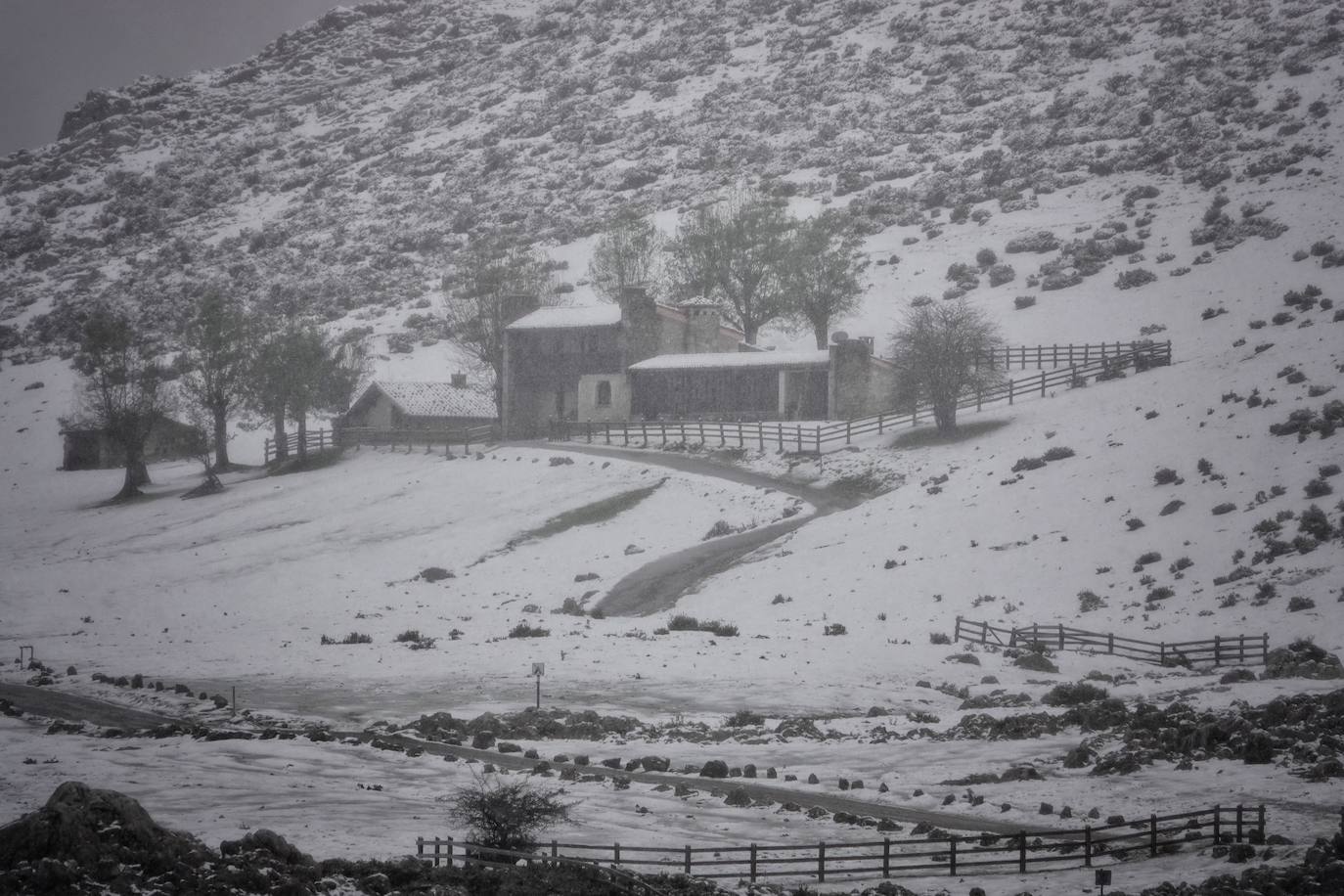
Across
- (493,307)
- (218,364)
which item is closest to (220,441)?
(218,364)

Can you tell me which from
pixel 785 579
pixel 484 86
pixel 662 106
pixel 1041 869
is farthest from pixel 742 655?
pixel 484 86

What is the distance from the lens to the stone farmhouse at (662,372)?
7188 cm

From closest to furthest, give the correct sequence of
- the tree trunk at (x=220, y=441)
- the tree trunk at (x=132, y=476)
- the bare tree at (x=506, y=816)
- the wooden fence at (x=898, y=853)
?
the wooden fence at (x=898, y=853) → the bare tree at (x=506, y=816) → the tree trunk at (x=132, y=476) → the tree trunk at (x=220, y=441)

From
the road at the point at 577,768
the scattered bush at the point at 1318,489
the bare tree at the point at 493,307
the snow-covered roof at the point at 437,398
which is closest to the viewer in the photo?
the road at the point at 577,768

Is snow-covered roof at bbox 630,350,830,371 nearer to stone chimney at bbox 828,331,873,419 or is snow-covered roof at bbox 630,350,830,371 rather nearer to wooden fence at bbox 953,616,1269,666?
stone chimney at bbox 828,331,873,419

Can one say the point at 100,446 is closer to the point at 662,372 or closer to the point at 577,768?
the point at 662,372

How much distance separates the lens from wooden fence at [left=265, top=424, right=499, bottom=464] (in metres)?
74.4

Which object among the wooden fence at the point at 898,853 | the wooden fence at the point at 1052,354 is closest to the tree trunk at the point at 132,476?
the wooden fence at the point at 1052,354

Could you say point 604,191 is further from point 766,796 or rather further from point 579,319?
point 766,796

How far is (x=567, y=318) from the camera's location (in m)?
80.2

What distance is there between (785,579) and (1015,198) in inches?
2570

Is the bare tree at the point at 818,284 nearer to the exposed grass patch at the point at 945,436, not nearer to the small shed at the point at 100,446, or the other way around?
the exposed grass patch at the point at 945,436

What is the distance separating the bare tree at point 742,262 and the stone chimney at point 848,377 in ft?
52.3

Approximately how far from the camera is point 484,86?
609ft
